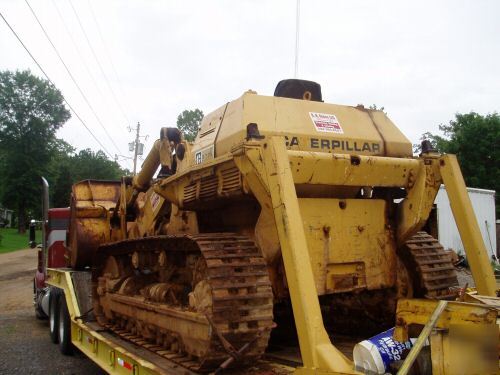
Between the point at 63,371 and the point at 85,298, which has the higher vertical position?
the point at 85,298

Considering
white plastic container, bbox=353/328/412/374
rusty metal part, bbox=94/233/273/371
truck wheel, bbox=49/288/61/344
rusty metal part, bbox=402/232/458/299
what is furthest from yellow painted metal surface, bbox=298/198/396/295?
truck wheel, bbox=49/288/61/344

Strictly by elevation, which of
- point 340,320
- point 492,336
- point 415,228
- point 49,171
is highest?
point 49,171

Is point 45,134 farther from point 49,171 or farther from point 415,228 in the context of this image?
point 415,228

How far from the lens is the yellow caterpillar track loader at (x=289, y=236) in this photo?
3.88m

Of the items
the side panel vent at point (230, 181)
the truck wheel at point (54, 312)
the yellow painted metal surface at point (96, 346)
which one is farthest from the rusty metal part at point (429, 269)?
the truck wheel at point (54, 312)

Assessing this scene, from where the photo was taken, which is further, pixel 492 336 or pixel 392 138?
pixel 392 138

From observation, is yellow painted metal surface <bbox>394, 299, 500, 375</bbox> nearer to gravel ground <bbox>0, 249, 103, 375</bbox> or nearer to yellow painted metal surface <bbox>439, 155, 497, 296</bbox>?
yellow painted metal surface <bbox>439, 155, 497, 296</bbox>

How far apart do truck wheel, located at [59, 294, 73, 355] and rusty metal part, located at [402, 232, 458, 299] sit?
17.8 feet

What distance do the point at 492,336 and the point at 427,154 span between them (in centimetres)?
244

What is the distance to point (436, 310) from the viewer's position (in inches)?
113

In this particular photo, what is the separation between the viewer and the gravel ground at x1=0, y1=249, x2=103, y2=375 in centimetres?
762

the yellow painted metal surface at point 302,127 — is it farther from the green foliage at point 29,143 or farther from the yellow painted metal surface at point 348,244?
the green foliage at point 29,143

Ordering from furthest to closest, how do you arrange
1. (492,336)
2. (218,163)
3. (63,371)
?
1. (63,371)
2. (218,163)
3. (492,336)

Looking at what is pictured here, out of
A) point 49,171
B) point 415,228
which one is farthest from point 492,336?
point 49,171
